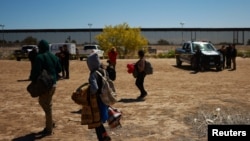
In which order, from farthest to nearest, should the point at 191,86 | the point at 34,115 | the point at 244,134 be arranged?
the point at 191,86 < the point at 34,115 < the point at 244,134

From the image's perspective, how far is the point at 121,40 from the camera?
172 ft

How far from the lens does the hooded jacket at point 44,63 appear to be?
7.88 metres

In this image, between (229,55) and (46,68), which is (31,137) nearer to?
(46,68)

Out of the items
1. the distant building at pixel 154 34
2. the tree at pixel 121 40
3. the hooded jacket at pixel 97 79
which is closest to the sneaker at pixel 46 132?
the hooded jacket at pixel 97 79

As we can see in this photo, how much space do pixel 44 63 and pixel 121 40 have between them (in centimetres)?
4463

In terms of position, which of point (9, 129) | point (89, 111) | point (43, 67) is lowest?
point (9, 129)

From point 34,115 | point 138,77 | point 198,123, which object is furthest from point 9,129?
point 138,77

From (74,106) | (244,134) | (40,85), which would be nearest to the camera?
(244,134)

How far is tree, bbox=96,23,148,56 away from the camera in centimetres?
5207

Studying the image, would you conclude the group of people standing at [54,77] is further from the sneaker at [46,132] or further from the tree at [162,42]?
the tree at [162,42]

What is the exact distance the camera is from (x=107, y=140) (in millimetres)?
6637

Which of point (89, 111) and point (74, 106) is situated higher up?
point (89, 111)

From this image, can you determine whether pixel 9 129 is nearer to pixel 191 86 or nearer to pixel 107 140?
pixel 107 140

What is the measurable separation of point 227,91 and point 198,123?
5602 mm
